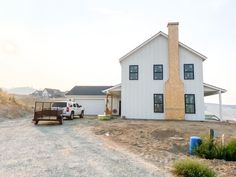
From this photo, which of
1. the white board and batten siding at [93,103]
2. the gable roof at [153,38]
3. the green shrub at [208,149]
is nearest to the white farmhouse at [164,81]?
the gable roof at [153,38]

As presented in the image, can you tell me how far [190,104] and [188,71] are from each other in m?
3.36

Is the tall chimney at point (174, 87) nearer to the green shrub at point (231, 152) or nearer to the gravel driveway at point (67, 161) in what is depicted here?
the green shrub at point (231, 152)

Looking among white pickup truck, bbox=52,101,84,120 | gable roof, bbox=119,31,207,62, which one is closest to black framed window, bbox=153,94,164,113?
gable roof, bbox=119,31,207,62

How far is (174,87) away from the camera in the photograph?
23.4 meters

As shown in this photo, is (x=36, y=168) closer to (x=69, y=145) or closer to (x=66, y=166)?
(x=66, y=166)

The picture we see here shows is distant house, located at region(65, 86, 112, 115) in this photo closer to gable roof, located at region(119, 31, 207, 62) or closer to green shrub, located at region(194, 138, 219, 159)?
gable roof, located at region(119, 31, 207, 62)

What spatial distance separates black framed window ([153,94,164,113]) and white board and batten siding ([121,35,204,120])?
30 cm

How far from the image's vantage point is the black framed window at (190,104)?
917 inches

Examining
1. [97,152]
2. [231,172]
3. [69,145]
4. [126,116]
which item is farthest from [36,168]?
[126,116]

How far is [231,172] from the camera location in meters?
7.59

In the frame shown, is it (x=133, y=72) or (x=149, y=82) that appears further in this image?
(x=133, y=72)

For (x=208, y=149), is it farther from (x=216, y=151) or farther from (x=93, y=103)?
(x=93, y=103)

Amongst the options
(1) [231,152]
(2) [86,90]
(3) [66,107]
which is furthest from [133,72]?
(1) [231,152]

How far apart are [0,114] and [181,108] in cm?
1934
